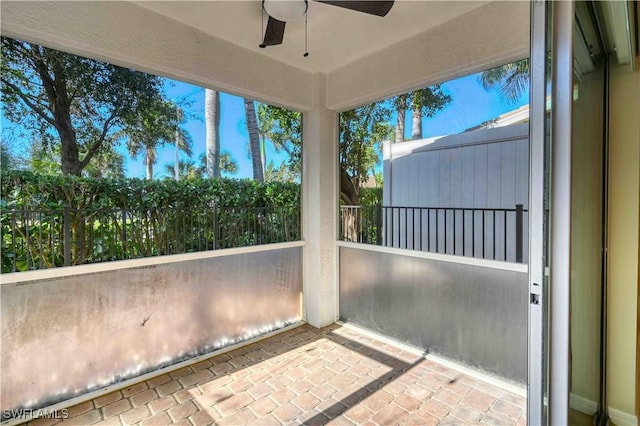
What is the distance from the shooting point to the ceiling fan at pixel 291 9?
1.66 m

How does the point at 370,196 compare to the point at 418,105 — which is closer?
the point at 418,105

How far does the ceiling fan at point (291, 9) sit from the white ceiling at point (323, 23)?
0.26 metres

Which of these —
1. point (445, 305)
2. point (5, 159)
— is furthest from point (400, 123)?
point (5, 159)

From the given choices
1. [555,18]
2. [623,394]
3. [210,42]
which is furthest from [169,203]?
[623,394]

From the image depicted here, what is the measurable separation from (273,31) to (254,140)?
1.18 meters

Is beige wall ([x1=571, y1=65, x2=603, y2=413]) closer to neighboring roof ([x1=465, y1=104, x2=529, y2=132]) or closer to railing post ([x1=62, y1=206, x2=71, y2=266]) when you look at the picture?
neighboring roof ([x1=465, y1=104, x2=529, y2=132])

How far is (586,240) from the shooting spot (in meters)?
1.34

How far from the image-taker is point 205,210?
275cm

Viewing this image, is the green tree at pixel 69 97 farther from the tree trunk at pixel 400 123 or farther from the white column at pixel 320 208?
the tree trunk at pixel 400 123

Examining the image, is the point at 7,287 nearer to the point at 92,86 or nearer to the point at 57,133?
the point at 57,133

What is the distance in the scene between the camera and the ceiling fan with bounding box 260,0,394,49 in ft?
5.46

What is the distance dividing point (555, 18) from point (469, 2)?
144 centimetres

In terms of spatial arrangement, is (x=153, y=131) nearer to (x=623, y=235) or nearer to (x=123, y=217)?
(x=123, y=217)

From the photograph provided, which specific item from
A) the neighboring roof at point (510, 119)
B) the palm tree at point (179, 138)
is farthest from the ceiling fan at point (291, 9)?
the neighboring roof at point (510, 119)
